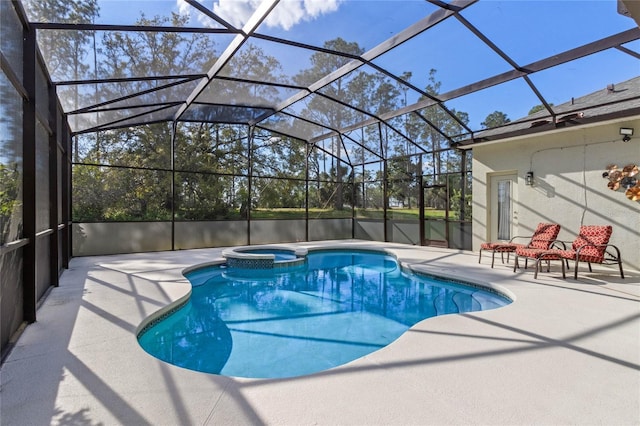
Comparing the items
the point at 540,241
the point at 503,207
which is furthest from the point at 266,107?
the point at 540,241

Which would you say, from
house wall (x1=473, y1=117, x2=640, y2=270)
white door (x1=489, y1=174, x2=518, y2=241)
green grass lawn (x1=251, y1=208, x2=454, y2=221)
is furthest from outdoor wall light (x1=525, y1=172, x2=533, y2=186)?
green grass lawn (x1=251, y1=208, x2=454, y2=221)

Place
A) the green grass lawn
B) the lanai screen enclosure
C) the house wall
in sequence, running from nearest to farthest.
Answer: the lanai screen enclosure < the house wall < the green grass lawn

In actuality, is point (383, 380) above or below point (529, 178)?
below

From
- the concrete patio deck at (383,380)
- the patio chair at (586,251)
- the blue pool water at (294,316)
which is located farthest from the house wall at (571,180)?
the concrete patio deck at (383,380)

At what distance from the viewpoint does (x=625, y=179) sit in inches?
252

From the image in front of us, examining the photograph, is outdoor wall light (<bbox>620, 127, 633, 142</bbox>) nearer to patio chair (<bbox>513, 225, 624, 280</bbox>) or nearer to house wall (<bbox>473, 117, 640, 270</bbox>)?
house wall (<bbox>473, 117, 640, 270</bbox>)

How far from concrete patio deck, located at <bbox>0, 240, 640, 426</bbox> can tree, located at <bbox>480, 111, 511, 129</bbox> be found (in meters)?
5.77

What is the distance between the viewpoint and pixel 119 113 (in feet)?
26.8

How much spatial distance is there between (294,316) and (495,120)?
7286mm

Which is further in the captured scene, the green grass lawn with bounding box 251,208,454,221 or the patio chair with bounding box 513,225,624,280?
the green grass lawn with bounding box 251,208,454,221

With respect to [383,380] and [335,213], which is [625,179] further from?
[335,213]

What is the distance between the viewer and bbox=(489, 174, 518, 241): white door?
8445 mm

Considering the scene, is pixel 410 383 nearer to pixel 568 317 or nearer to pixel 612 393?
pixel 612 393

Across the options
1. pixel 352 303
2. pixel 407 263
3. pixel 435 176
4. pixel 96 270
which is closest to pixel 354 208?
pixel 435 176
